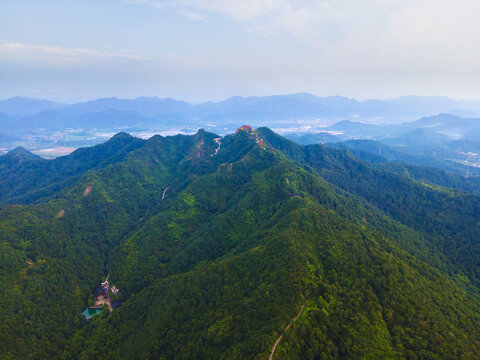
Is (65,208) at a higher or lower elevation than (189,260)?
higher

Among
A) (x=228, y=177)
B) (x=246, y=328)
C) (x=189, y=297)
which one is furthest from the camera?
(x=228, y=177)

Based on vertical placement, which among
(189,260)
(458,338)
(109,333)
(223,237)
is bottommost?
(109,333)

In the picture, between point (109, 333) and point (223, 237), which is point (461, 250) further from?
point (109, 333)

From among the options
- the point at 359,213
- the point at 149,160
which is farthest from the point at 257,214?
the point at 149,160

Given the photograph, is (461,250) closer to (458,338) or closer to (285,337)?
(458,338)

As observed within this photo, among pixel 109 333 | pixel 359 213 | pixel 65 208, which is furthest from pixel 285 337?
pixel 65 208

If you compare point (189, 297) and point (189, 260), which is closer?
point (189, 297)

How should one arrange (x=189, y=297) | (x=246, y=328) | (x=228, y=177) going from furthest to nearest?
(x=228, y=177), (x=189, y=297), (x=246, y=328)
